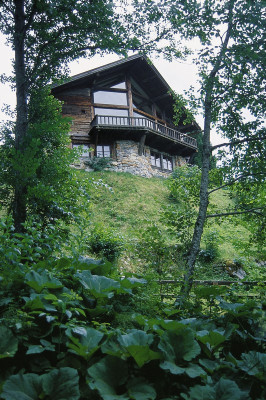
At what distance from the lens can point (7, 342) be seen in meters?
1.64

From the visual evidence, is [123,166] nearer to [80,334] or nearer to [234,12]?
[234,12]

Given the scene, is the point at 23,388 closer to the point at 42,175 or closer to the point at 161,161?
the point at 42,175

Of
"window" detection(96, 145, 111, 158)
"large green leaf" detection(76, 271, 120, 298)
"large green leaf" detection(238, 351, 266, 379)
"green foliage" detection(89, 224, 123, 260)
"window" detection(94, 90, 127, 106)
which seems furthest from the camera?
"window" detection(94, 90, 127, 106)

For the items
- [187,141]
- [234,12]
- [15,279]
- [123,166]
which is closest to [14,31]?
[234,12]

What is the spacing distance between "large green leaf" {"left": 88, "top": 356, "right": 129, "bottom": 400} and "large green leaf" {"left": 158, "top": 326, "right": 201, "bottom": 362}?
251 millimetres

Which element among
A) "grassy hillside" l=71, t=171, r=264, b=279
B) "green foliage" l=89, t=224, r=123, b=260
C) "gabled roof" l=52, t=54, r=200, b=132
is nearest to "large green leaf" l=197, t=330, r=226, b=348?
"grassy hillside" l=71, t=171, r=264, b=279

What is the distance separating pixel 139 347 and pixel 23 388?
0.58m

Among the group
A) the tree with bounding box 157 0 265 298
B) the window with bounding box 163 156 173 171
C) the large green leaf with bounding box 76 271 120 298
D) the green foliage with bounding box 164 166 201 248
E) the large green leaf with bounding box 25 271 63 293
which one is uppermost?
the window with bounding box 163 156 173 171

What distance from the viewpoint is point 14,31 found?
6645 mm

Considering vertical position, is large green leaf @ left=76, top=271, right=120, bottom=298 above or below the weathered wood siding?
below

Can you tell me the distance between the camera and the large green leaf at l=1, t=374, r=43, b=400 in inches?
53.6

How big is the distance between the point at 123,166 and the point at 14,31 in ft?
44.7

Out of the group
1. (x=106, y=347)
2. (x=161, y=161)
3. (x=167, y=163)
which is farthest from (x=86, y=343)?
(x=167, y=163)

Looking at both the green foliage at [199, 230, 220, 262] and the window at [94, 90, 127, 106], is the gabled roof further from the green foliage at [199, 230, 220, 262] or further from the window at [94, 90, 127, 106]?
the green foliage at [199, 230, 220, 262]
